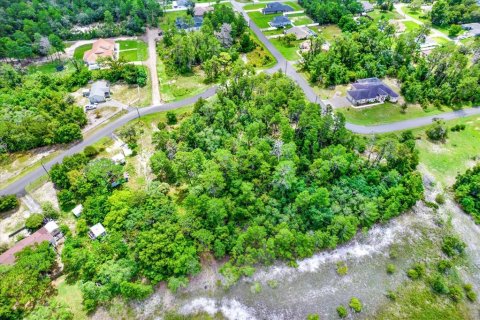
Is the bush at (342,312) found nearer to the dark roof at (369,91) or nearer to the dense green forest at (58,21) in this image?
the dark roof at (369,91)

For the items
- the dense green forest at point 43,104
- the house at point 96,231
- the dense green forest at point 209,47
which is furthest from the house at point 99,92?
the house at point 96,231

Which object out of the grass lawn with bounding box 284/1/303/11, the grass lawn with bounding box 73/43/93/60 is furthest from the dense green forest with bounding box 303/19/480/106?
the grass lawn with bounding box 73/43/93/60

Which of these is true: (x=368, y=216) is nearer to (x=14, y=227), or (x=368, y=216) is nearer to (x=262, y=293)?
(x=262, y=293)

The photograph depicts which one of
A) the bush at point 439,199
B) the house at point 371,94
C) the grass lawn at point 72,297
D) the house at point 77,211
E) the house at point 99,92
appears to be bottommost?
the grass lawn at point 72,297

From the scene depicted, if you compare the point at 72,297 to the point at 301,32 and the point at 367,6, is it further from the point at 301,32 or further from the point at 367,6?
the point at 367,6

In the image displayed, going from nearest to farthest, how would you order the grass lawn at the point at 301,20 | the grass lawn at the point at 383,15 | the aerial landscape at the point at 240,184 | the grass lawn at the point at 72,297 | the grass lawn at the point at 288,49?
the grass lawn at the point at 72,297
the aerial landscape at the point at 240,184
the grass lawn at the point at 288,49
the grass lawn at the point at 301,20
the grass lawn at the point at 383,15

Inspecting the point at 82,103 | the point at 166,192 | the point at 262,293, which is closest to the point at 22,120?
the point at 82,103

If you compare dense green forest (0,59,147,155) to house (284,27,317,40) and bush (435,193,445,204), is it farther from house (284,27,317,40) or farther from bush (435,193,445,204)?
bush (435,193,445,204)

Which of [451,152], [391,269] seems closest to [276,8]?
[451,152]
